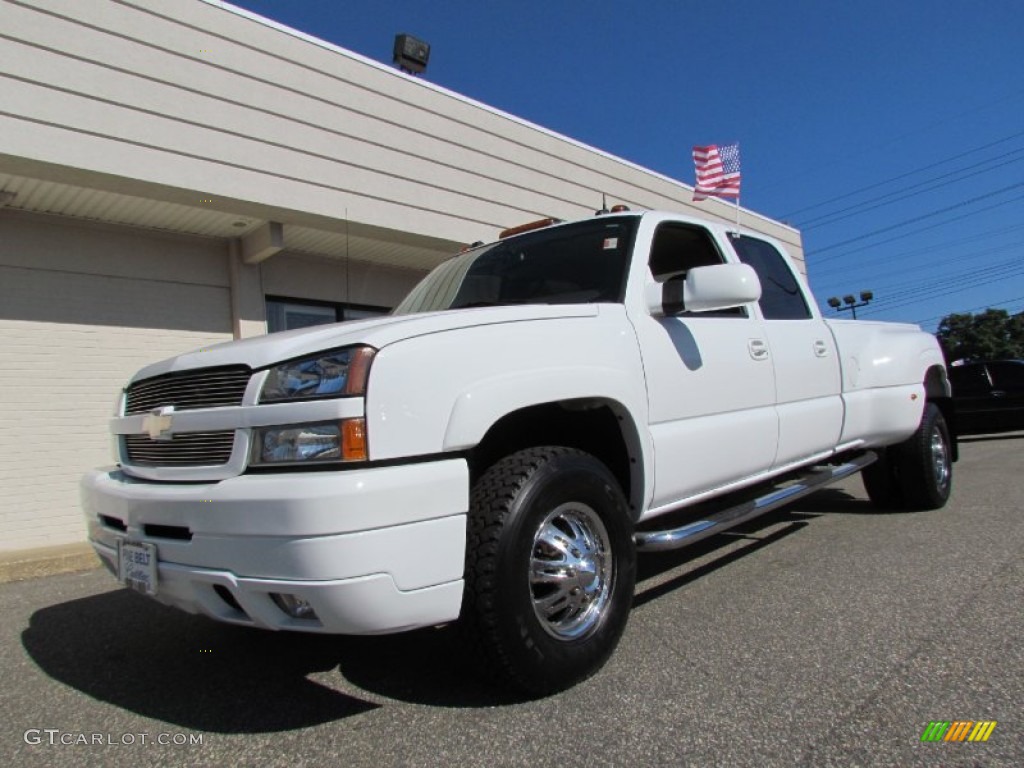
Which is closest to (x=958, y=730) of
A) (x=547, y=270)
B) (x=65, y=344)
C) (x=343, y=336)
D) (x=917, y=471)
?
(x=343, y=336)

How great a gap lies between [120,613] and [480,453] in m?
2.68

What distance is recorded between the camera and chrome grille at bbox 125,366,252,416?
7.64 ft

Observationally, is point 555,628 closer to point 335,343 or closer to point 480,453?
point 480,453

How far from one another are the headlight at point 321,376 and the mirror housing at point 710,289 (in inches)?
59.0

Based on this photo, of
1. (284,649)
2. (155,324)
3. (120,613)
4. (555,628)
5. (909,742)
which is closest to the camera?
(909,742)

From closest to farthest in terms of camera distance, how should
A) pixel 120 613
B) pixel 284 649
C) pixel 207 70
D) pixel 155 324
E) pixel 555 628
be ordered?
pixel 555 628 → pixel 284 649 → pixel 120 613 → pixel 207 70 → pixel 155 324

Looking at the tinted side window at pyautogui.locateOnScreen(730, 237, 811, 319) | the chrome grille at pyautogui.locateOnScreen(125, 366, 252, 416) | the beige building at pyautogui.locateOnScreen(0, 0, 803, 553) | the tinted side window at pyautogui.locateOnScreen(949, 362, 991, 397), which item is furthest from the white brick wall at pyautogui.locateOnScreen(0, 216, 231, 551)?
the tinted side window at pyautogui.locateOnScreen(949, 362, 991, 397)

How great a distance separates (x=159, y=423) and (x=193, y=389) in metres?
0.19

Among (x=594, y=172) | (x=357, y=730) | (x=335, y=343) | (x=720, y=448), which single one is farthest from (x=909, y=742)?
(x=594, y=172)

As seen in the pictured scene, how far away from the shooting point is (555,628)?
2551 millimetres

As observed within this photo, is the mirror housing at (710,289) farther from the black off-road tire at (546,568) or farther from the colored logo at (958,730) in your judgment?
the colored logo at (958,730)

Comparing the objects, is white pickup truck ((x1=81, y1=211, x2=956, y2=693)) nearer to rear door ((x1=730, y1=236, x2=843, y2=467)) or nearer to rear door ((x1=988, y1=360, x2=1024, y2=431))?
rear door ((x1=730, y1=236, x2=843, y2=467))

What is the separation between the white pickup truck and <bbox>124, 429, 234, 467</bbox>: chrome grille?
0.03 ft

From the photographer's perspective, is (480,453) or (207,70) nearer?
(480,453)
